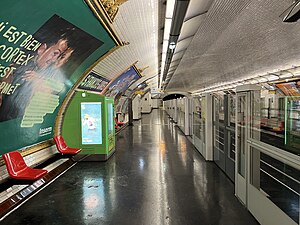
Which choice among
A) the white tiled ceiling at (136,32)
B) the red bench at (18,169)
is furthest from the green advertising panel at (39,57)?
the white tiled ceiling at (136,32)

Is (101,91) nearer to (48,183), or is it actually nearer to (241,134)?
(48,183)

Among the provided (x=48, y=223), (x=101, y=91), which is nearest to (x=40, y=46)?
(x=48, y=223)

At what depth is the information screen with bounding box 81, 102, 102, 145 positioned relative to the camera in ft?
25.9

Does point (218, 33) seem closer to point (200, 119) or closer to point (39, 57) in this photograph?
point (200, 119)

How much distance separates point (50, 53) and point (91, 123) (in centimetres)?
345

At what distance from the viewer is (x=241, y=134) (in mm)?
4652

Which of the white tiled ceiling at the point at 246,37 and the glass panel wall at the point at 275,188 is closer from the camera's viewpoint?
the glass panel wall at the point at 275,188

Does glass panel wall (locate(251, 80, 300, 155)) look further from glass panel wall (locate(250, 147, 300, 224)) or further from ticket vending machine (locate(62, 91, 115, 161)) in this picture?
ticket vending machine (locate(62, 91, 115, 161))

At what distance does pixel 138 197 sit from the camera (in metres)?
4.72

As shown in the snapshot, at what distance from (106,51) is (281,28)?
468 cm

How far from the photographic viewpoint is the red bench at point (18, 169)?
4.68 meters

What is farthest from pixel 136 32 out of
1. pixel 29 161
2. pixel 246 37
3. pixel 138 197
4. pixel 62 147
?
pixel 138 197

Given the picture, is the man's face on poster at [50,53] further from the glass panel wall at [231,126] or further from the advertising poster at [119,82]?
the advertising poster at [119,82]

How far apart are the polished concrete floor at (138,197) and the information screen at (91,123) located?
2.76 feet
